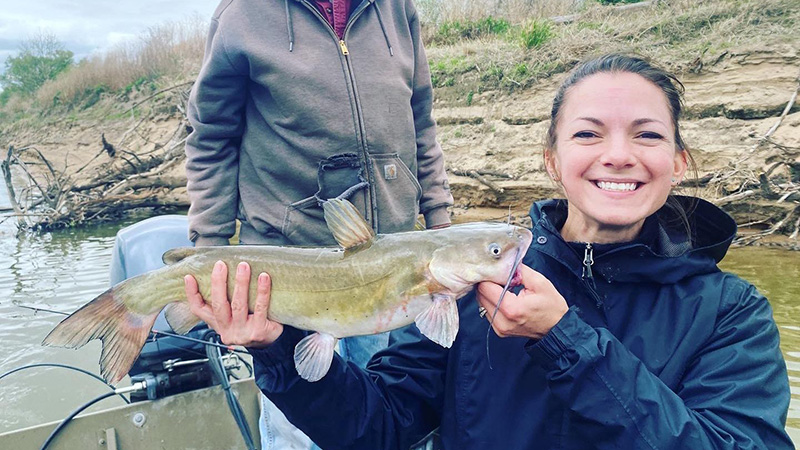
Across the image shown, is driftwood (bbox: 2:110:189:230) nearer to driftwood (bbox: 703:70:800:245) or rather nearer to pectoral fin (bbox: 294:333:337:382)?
driftwood (bbox: 703:70:800:245)

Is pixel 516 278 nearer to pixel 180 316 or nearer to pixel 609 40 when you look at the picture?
pixel 180 316

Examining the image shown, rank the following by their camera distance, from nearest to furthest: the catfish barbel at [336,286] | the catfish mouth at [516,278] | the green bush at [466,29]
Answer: the catfish mouth at [516,278]
the catfish barbel at [336,286]
the green bush at [466,29]

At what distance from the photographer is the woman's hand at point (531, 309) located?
4.37 feet

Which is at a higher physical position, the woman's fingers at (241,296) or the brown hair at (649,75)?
the brown hair at (649,75)

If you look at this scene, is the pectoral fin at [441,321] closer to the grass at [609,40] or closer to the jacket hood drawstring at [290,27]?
the jacket hood drawstring at [290,27]

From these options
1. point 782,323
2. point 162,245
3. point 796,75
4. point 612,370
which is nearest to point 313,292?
point 612,370

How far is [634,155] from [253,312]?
3.66 feet

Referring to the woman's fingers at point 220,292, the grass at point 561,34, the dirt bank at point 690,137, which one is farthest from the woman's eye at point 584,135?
the dirt bank at point 690,137

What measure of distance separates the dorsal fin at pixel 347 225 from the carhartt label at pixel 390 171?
0.87 m

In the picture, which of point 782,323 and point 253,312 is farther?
point 782,323

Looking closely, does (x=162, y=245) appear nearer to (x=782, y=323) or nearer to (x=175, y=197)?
(x=782, y=323)

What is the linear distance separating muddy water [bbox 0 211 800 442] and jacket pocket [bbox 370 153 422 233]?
2.64m

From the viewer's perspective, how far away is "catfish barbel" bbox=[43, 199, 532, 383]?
1.53m

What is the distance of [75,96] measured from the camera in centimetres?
2381
